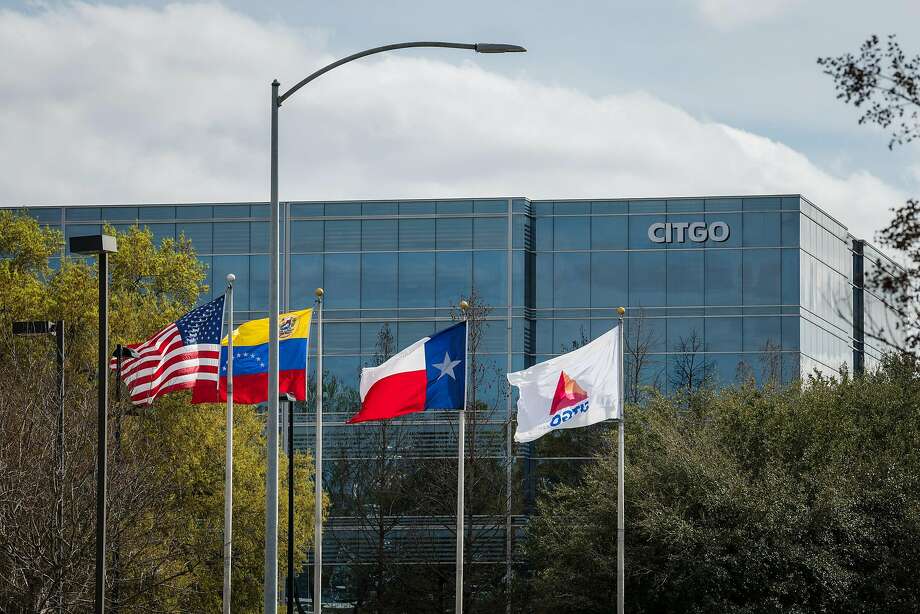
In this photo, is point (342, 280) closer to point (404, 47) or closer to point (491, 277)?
point (491, 277)

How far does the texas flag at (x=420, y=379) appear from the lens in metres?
30.5

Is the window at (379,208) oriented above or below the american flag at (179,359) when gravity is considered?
above

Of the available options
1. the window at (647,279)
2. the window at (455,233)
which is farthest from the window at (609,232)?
the window at (455,233)

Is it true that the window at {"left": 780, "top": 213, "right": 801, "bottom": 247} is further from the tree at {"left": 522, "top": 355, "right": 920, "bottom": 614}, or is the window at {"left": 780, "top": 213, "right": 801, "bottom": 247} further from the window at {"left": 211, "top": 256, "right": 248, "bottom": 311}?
the window at {"left": 211, "top": 256, "right": 248, "bottom": 311}

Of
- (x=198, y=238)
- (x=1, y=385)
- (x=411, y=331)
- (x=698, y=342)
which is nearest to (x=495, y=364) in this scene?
(x=411, y=331)

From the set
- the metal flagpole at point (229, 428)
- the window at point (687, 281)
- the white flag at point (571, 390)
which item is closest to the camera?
the white flag at point (571, 390)

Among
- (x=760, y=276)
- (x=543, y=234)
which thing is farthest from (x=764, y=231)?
(x=543, y=234)

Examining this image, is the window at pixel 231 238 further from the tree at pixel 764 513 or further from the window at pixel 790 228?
the tree at pixel 764 513

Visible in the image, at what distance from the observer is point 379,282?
66438 mm

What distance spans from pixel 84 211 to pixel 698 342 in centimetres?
2692

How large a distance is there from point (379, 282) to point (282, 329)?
3353cm

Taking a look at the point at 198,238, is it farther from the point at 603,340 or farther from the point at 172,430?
the point at 603,340

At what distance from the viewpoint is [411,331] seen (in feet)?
216

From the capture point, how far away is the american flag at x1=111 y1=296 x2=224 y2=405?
3262 centimetres
